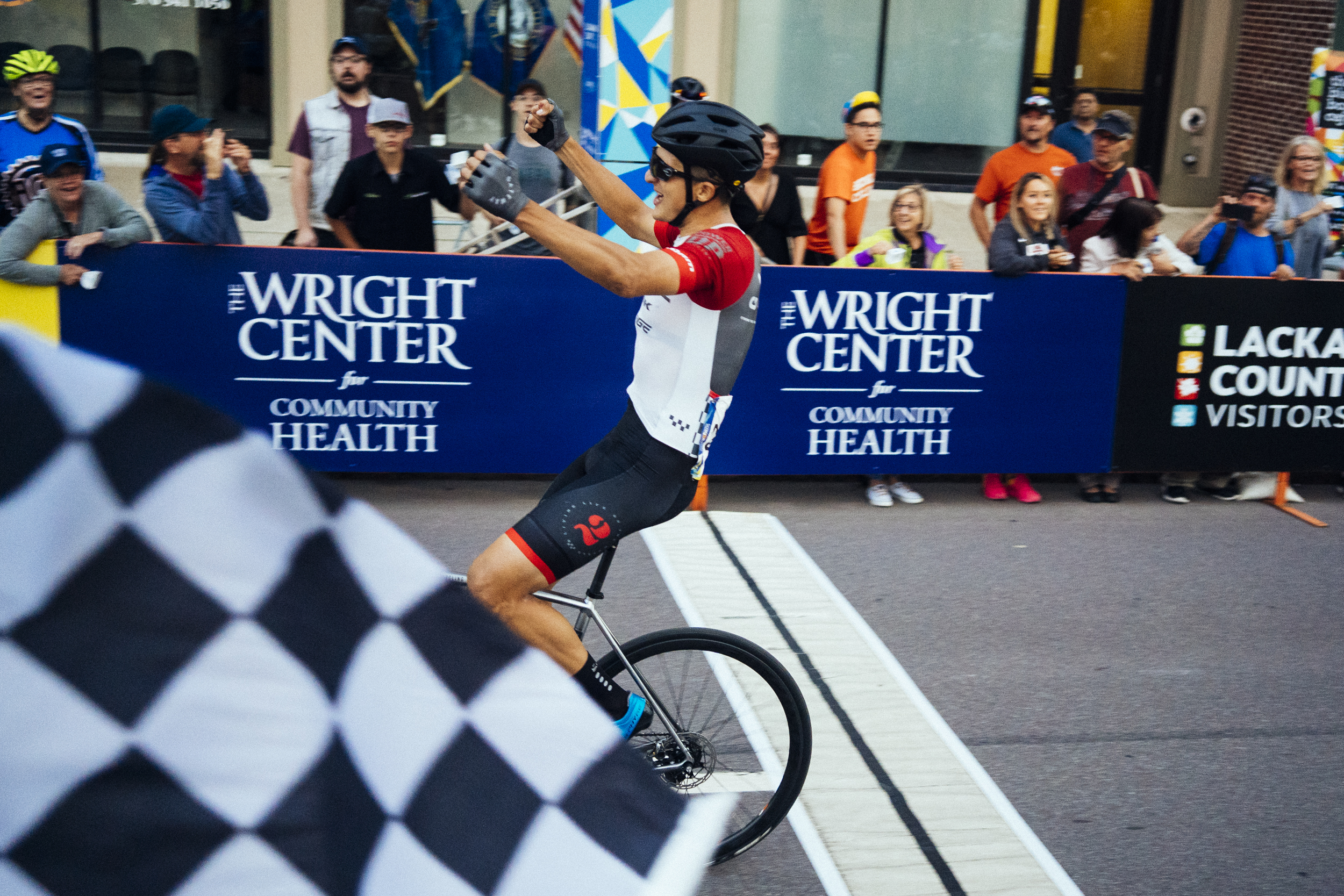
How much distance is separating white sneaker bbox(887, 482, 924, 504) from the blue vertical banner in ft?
8.28

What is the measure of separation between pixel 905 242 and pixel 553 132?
4.61m

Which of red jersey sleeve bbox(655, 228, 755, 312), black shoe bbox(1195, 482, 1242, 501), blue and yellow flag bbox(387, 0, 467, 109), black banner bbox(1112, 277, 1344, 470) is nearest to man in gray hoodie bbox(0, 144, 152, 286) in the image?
red jersey sleeve bbox(655, 228, 755, 312)

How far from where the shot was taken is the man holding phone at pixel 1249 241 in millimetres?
8531

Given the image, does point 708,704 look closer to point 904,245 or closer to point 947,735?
point 947,735

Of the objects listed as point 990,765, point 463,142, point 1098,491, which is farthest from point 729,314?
point 463,142

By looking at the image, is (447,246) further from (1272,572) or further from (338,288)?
(1272,572)

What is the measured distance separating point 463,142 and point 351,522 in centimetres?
1357

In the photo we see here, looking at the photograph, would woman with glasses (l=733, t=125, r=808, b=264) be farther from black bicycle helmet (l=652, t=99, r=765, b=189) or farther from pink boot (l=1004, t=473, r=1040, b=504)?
black bicycle helmet (l=652, t=99, r=765, b=189)

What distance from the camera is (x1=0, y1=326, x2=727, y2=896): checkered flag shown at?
3.95ft

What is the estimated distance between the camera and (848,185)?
898cm

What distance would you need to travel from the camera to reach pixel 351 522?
4.63 ft

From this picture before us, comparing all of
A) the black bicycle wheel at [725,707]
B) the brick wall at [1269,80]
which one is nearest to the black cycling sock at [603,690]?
the black bicycle wheel at [725,707]

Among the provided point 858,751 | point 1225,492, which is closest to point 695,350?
point 858,751

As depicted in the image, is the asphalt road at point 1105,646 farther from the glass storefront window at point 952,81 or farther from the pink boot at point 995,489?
the glass storefront window at point 952,81
